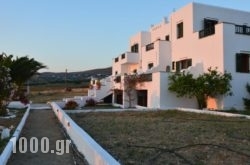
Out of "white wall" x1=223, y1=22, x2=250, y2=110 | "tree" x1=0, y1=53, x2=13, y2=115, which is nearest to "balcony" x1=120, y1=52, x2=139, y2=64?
"white wall" x1=223, y1=22, x2=250, y2=110

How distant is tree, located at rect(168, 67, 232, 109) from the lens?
21.0 meters

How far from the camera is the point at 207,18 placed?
82.5 ft

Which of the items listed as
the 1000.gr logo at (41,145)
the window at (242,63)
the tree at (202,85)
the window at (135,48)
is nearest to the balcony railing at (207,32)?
the window at (242,63)

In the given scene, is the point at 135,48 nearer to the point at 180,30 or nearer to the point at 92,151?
the point at 180,30

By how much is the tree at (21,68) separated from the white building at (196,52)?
7.69 meters

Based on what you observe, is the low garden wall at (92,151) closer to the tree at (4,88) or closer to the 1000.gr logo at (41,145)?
the 1000.gr logo at (41,145)

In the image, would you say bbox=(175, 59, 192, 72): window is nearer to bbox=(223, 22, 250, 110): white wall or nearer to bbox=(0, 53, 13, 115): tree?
bbox=(223, 22, 250, 110): white wall

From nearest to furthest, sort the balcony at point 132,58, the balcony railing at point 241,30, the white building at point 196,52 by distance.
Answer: the white building at point 196,52 → the balcony railing at point 241,30 → the balcony at point 132,58

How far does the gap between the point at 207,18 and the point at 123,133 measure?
1585cm

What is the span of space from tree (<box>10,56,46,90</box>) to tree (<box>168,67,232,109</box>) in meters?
8.92

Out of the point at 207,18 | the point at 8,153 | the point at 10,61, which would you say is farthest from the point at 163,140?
the point at 207,18

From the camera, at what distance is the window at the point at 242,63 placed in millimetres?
22156

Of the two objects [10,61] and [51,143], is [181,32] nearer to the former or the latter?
[10,61]

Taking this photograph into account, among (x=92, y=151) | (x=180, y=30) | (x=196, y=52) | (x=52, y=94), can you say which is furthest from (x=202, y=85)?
(x=52, y=94)
